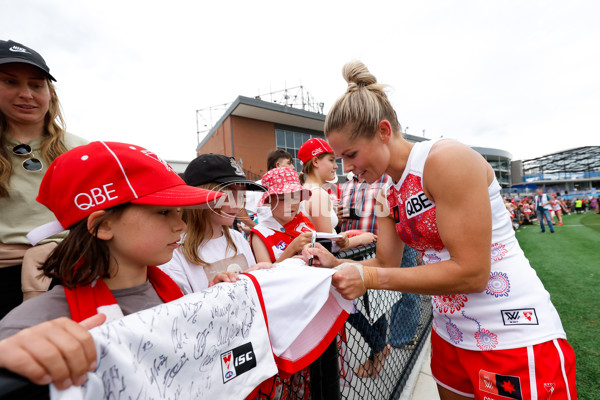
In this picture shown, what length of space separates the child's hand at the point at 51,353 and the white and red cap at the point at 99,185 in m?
0.54

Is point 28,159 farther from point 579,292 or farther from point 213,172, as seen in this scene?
point 579,292

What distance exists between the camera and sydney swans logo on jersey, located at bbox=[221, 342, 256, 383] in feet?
2.78

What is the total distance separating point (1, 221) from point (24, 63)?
0.85m

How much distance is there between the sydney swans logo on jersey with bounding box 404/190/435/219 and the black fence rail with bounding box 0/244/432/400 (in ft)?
1.82

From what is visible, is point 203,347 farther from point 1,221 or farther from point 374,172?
point 1,221

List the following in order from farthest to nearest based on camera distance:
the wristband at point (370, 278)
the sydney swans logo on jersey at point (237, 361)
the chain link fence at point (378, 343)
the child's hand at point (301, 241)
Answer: the chain link fence at point (378, 343) → the child's hand at point (301, 241) → the wristband at point (370, 278) → the sydney swans logo on jersey at point (237, 361)

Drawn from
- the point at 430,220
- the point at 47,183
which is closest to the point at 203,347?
the point at 47,183

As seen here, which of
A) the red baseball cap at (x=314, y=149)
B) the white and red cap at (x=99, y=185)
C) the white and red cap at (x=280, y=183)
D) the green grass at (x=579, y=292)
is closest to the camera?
the white and red cap at (x=99, y=185)

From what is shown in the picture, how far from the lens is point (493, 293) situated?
1.34 m

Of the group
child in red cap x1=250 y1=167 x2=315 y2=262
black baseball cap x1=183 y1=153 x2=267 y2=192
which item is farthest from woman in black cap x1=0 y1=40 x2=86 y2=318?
child in red cap x1=250 y1=167 x2=315 y2=262

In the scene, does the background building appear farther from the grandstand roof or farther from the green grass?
the grandstand roof

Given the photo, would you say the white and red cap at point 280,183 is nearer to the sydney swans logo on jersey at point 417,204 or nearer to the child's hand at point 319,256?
the child's hand at point 319,256

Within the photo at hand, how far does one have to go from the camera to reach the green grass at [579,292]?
2904 millimetres

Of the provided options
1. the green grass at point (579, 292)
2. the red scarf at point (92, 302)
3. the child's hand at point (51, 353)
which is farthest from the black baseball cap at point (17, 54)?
the green grass at point (579, 292)
